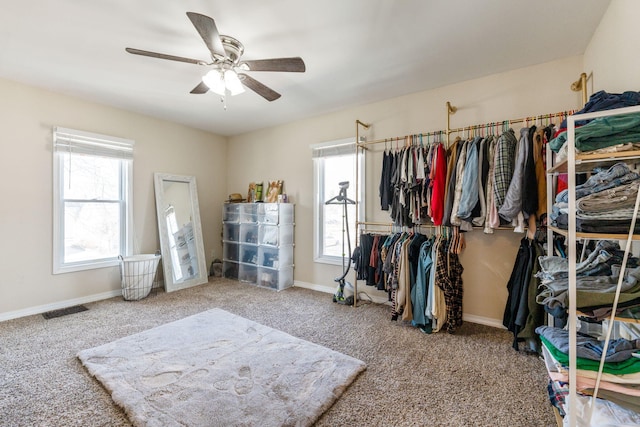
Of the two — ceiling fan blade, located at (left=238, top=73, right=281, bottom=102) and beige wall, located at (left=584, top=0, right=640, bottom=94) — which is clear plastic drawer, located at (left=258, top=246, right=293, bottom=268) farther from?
beige wall, located at (left=584, top=0, right=640, bottom=94)

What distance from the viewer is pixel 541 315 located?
85.8 inches

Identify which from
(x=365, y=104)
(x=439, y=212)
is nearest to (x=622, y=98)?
(x=439, y=212)

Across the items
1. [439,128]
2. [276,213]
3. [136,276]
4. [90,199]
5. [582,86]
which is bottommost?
[136,276]

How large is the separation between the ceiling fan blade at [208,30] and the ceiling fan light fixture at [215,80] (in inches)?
6.9

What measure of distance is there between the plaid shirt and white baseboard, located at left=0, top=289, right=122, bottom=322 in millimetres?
4606

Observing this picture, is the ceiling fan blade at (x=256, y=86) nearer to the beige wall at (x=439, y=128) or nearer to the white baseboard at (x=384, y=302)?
the beige wall at (x=439, y=128)

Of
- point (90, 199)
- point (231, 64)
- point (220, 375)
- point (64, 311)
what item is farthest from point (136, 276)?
point (231, 64)

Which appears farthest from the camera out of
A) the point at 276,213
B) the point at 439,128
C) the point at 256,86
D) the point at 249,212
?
the point at 249,212

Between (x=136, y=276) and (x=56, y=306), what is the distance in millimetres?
837

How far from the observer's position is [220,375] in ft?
6.38

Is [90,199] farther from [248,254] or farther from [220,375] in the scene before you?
[220,375]

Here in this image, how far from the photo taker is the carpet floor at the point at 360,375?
1571 millimetres

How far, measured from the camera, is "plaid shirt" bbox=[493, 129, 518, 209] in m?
2.35

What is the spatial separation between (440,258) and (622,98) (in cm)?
163
